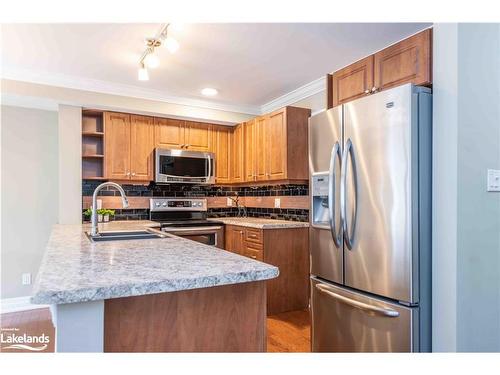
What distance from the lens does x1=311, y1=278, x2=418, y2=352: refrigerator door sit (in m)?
1.67

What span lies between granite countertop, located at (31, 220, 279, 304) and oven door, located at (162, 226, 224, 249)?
6.26ft

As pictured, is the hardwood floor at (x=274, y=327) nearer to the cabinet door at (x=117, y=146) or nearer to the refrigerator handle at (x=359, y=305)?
the refrigerator handle at (x=359, y=305)

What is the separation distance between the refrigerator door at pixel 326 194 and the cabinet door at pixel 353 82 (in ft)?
1.22

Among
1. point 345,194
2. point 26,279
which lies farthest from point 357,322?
point 26,279

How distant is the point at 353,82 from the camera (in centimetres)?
238

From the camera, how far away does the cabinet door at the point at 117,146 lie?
3619 millimetres

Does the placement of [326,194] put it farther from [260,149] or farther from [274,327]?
[260,149]

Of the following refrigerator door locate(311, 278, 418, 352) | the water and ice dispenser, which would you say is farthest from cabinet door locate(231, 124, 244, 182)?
refrigerator door locate(311, 278, 418, 352)

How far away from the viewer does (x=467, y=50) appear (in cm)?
167

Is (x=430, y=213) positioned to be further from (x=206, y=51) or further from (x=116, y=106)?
(x=116, y=106)

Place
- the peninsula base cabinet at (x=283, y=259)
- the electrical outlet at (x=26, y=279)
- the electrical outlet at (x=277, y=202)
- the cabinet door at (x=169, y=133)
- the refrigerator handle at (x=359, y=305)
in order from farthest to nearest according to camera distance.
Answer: the electrical outlet at (x=277, y=202) → the cabinet door at (x=169, y=133) → the electrical outlet at (x=26, y=279) → the peninsula base cabinet at (x=283, y=259) → the refrigerator handle at (x=359, y=305)

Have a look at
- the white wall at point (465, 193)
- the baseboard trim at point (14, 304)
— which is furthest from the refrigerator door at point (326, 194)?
the baseboard trim at point (14, 304)

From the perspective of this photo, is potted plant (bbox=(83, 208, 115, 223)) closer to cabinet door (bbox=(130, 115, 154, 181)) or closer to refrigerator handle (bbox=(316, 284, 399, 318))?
cabinet door (bbox=(130, 115, 154, 181))
